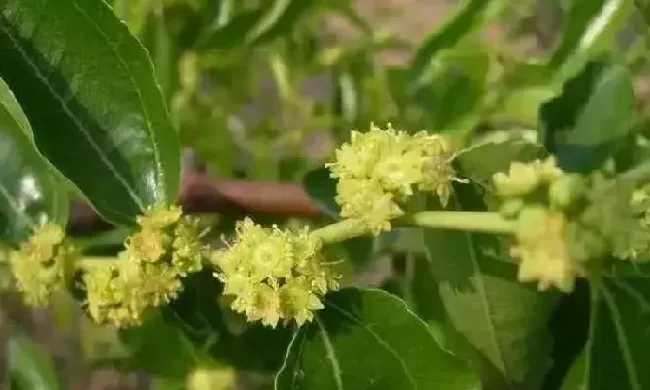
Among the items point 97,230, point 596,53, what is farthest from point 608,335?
point 97,230

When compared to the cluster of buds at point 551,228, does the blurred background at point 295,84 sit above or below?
above

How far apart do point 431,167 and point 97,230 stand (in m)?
0.32

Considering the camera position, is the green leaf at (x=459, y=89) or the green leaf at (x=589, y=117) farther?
the green leaf at (x=459, y=89)

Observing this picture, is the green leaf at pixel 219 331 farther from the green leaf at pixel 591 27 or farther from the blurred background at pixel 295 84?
the green leaf at pixel 591 27

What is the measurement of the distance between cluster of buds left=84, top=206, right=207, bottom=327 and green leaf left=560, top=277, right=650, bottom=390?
0.57 ft

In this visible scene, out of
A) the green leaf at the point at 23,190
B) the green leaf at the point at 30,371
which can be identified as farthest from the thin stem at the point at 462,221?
the green leaf at the point at 30,371

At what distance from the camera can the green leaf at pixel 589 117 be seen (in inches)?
21.9

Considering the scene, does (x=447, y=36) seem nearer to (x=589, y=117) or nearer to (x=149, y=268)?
(x=589, y=117)

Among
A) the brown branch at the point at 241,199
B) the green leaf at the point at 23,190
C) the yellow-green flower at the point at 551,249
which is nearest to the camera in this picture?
the yellow-green flower at the point at 551,249

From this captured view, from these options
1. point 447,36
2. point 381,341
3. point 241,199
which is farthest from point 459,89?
point 381,341

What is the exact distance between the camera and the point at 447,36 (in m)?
0.72

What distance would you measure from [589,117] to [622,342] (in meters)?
0.13

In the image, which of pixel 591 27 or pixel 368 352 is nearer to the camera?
pixel 368 352

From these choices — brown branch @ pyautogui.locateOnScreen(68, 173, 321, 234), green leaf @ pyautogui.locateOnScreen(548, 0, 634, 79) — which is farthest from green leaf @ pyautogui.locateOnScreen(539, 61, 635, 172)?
brown branch @ pyautogui.locateOnScreen(68, 173, 321, 234)
